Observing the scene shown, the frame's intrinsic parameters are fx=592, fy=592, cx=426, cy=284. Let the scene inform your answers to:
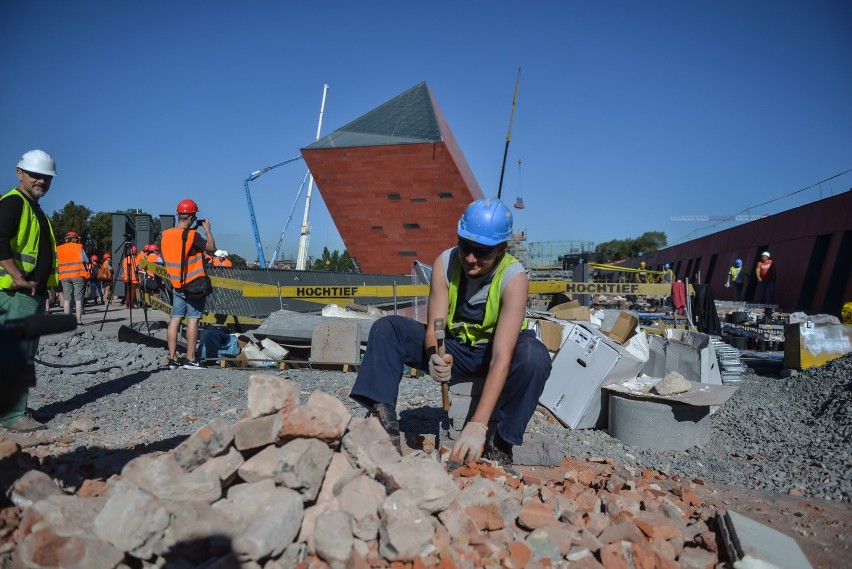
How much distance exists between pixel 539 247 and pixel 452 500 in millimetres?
53341

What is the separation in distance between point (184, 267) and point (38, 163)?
2214mm

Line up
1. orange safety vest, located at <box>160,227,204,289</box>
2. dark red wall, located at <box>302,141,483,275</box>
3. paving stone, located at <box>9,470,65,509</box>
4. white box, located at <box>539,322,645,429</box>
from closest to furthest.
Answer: paving stone, located at <box>9,470,65,509</box> < white box, located at <box>539,322,645,429</box> < orange safety vest, located at <box>160,227,204,289</box> < dark red wall, located at <box>302,141,483,275</box>

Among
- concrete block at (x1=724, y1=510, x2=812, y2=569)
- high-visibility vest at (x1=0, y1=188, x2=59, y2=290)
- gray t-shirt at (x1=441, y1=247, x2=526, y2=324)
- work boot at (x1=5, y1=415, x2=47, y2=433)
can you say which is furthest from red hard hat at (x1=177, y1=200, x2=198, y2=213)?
concrete block at (x1=724, y1=510, x2=812, y2=569)

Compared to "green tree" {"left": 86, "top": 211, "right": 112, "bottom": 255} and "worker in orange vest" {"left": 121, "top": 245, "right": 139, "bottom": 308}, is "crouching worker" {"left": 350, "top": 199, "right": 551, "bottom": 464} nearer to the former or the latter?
"worker in orange vest" {"left": 121, "top": 245, "right": 139, "bottom": 308}

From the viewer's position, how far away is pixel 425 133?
22.3 metres

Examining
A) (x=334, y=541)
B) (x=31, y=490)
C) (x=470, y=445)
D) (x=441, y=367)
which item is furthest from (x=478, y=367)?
(x=31, y=490)

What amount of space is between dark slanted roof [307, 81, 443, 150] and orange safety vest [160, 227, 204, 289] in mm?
16687

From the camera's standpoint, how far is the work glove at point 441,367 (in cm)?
316

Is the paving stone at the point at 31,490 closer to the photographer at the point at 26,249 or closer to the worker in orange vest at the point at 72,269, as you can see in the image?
the photographer at the point at 26,249

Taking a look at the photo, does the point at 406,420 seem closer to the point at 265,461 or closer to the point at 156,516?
the point at 265,461

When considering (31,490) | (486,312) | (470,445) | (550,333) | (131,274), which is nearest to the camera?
(31,490)

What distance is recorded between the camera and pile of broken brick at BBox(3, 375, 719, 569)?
6.20 ft

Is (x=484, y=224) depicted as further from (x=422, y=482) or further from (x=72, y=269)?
(x=72, y=269)

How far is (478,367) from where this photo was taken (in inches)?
133
